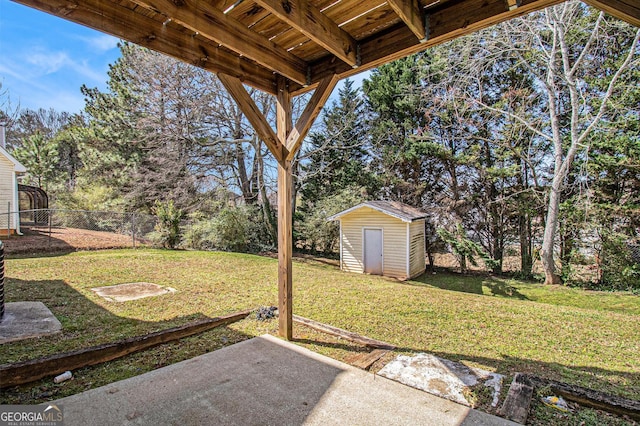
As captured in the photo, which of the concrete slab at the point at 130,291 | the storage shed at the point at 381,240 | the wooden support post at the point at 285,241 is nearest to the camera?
the wooden support post at the point at 285,241

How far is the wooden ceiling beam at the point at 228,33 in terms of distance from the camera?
200cm

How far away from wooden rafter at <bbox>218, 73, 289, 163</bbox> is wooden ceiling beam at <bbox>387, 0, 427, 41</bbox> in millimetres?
1465

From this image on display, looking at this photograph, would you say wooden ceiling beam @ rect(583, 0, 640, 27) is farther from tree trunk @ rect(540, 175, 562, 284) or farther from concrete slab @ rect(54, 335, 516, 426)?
tree trunk @ rect(540, 175, 562, 284)

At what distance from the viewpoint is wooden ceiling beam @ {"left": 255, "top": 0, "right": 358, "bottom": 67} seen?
1.96 m

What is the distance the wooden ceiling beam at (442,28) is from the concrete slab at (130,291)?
4675mm

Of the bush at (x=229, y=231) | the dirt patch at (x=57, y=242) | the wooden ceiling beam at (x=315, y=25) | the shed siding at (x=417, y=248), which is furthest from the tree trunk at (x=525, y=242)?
the dirt patch at (x=57, y=242)

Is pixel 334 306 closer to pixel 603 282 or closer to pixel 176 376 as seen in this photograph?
pixel 176 376

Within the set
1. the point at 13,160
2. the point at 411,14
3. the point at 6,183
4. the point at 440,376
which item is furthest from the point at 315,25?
the point at 6,183

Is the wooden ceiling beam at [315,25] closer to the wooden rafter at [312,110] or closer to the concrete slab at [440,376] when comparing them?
the wooden rafter at [312,110]

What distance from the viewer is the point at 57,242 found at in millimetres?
9141

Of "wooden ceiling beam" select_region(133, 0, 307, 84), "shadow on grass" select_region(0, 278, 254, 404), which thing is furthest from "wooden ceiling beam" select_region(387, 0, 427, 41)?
"shadow on grass" select_region(0, 278, 254, 404)

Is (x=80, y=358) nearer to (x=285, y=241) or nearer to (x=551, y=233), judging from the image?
(x=285, y=241)

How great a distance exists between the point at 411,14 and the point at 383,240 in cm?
936

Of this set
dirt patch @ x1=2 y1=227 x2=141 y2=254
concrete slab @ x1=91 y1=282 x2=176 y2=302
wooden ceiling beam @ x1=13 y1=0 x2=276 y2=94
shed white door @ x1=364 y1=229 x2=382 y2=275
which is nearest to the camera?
wooden ceiling beam @ x1=13 y1=0 x2=276 y2=94
